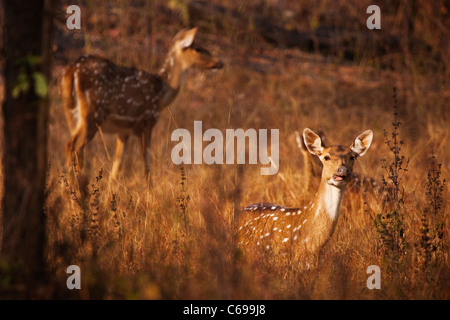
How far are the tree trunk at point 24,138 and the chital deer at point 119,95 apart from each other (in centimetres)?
293

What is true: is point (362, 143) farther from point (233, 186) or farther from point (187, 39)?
point (187, 39)

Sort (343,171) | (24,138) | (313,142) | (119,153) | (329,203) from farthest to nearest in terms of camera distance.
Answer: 1. (119,153)
2. (313,142)
3. (329,203)
4. (343,171)
5. (24,138)

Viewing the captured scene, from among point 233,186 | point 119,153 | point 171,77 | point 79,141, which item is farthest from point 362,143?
point 171,77

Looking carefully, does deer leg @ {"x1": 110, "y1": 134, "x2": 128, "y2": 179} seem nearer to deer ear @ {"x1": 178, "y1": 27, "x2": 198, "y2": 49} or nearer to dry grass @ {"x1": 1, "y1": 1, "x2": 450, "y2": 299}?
dry grass @ {"x1": 1, "y1": 1, "x2": 450, "y2": 299}

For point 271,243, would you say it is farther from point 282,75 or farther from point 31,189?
point 282,75

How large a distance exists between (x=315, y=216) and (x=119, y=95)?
3325mm

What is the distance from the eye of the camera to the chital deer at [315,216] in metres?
4.49

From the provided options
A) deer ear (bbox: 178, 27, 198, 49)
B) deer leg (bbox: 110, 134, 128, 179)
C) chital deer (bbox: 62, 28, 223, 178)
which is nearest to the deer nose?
chital deer (bbox: 62, 28, 223, 178)

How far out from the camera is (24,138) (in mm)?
3480

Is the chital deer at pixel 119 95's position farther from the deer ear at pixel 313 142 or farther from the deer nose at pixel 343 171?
the deer nose at pixel 343 171

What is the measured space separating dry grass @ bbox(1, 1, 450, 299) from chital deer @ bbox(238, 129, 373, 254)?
6.9 inches

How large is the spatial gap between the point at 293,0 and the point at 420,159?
7.62 m

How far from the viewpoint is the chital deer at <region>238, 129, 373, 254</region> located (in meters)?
4.49

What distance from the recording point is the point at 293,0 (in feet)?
45.1
